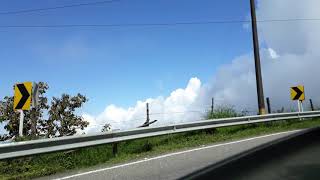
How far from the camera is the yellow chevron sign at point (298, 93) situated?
1161 inches

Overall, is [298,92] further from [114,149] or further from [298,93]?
[114,149]

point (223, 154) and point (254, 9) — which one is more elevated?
point (254, 9)

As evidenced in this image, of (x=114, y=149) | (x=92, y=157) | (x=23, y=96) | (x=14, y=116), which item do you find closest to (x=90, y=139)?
(x=92, y=157)

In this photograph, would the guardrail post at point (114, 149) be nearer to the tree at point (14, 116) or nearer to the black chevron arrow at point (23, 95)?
the black chevron arrow at point (23, 95)

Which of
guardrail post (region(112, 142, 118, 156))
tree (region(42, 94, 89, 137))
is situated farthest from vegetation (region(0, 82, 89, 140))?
guardrail post (region(112, 142, 118, 156))

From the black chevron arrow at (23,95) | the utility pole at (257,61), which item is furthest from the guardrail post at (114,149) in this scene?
the utility pole at (257,61)

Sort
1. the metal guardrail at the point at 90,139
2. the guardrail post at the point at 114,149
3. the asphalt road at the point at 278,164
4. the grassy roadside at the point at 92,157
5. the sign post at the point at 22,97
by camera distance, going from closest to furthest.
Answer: the asphalt road at the point at 278,164 < the metal guardrail at the point at 90,139 < the grassy roadside at the point at 92,157 < the guardrail post at the point at 114,149 < the sign post at the point at 22,97

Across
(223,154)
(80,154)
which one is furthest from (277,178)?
(80,154)

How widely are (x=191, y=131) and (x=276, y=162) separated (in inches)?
541

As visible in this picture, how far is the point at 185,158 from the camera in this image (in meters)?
12.1

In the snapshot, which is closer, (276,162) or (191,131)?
(276,162)

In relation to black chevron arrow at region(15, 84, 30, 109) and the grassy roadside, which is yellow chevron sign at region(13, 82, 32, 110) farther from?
the grassy roadside

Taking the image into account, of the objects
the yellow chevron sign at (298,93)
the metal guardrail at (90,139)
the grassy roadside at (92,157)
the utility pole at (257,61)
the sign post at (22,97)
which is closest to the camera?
the metal guardrail at (90,139)

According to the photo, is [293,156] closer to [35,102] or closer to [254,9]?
[35,102]
